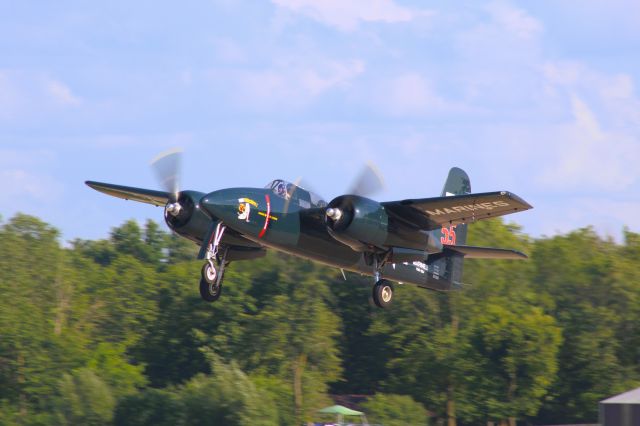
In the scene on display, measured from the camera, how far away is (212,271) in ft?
90.1

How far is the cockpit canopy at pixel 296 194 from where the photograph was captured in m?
27.5

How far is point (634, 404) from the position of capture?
3081cm

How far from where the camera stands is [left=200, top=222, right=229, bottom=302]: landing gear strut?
87.5ft

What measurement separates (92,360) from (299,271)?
13.9m

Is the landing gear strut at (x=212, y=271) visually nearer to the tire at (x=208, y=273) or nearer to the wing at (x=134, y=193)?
the tire at (x=208, y=273)

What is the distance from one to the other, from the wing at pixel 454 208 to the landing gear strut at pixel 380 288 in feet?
5.35

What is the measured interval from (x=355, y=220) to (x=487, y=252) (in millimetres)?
5356

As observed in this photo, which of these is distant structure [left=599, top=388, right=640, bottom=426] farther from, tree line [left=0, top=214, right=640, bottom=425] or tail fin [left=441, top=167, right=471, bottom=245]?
tree line [left=0, top=214, right=640, bottom=425]

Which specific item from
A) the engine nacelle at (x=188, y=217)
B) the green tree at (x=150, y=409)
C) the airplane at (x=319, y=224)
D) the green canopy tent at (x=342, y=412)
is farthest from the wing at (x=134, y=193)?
the green tree at (x=150, y=409)

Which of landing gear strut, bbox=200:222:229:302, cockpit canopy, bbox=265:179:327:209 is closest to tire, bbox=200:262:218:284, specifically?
landing gear strut, bbox=200:222:229:302

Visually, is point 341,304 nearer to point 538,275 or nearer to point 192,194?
point 538,275

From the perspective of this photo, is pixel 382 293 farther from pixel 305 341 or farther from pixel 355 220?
pixel 305 341

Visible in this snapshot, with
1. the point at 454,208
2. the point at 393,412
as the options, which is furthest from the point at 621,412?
the point at 393,412

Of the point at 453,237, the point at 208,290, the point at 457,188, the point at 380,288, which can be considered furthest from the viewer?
the point at 457,188
